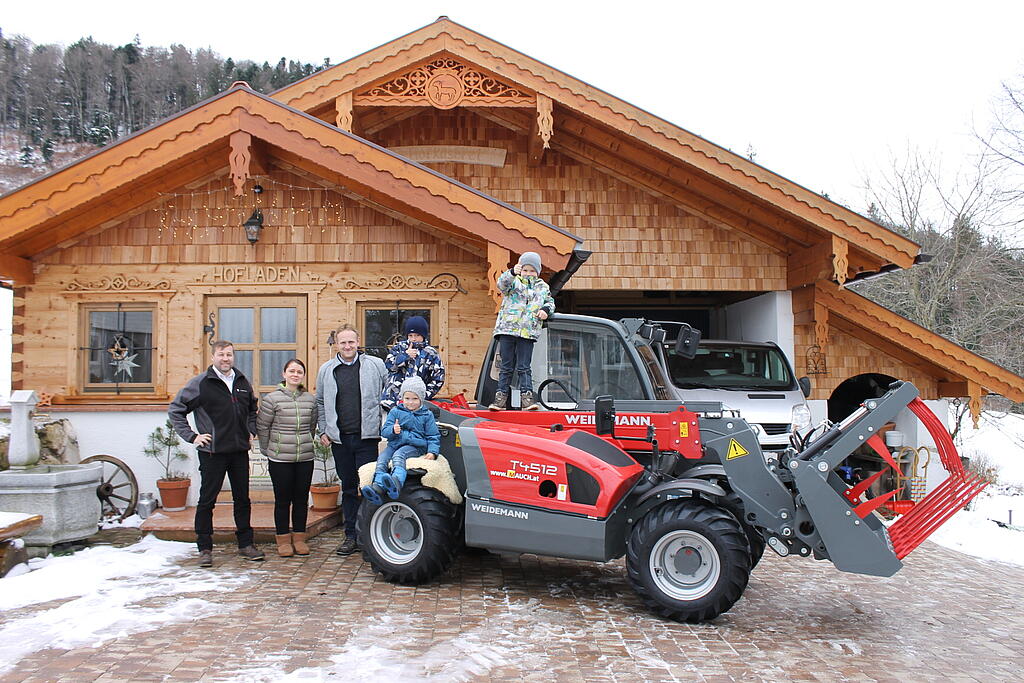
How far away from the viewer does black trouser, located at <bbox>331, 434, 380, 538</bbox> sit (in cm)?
627

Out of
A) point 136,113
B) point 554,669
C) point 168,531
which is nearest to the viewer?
point 554,669

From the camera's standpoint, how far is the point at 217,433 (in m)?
5.91

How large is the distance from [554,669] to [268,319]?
6.05 meters

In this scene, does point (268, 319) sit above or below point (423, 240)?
below

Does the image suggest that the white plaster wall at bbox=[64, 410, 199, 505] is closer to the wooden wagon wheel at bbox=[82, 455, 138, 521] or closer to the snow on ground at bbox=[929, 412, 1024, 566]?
the wooden wagon wheel at bbox=[82, 455, 138, 521]

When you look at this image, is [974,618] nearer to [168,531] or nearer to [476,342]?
[476,342]

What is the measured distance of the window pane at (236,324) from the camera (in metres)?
8.66

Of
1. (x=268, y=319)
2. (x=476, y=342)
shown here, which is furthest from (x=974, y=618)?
(x=268, y=319)

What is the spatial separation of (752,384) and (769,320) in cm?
192

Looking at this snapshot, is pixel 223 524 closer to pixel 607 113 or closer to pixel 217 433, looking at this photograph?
pixel 217 433

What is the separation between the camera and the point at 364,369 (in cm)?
631

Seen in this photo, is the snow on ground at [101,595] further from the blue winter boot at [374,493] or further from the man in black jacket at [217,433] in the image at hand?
the blue winter boot at [374,493]

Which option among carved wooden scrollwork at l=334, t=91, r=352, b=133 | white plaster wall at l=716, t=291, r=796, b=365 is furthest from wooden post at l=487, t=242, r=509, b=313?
white plaster wall at l=716, t=291, r=796, b=365

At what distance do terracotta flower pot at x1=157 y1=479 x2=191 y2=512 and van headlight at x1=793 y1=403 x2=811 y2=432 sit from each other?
268 inches
